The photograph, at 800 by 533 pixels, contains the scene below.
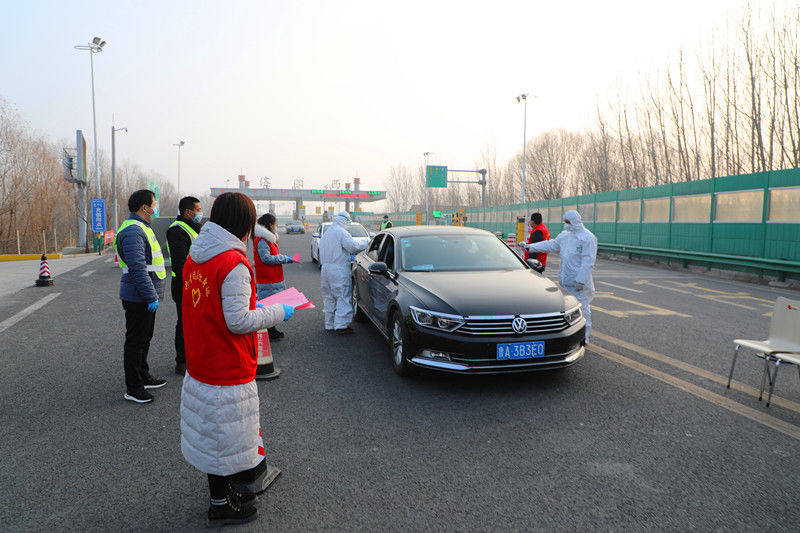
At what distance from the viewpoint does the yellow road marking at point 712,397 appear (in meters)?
3.86

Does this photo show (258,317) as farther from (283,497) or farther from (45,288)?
(45,288)

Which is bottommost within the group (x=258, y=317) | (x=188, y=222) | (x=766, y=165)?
(x=258, y=317)

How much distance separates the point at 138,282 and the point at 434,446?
2800 mm

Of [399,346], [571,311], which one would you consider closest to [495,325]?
[571,311]

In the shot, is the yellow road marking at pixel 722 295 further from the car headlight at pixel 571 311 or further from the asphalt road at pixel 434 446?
the car headlight at pixel 571 311

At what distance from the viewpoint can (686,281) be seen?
45.8 feet

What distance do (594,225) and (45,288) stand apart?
74.8ft

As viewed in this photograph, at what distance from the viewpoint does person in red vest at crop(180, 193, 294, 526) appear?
8.11ft

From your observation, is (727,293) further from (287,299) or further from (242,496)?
(242,496)

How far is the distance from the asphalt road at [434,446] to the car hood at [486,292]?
78 centimetres

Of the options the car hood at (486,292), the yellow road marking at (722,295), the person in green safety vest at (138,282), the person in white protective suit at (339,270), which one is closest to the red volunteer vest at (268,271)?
the person in white protective suit at (339,270)

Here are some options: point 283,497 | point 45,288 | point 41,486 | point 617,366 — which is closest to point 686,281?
point 617,366

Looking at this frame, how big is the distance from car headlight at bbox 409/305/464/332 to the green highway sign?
133ft

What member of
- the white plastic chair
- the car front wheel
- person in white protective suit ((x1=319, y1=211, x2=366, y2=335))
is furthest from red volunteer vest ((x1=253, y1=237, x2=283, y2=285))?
the white plastic chair
